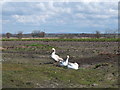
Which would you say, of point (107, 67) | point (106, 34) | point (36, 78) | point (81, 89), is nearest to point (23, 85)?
point (36, 78)

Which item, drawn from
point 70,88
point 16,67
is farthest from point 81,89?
point 16,67

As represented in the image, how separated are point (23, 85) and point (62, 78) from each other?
308 cm

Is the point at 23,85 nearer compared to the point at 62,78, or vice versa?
the point at 23,85

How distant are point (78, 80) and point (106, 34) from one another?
148608mm

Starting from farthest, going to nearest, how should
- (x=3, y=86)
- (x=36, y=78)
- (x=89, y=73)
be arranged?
(x=89, y=73), (x=36, y=78), (x=3, y=86)

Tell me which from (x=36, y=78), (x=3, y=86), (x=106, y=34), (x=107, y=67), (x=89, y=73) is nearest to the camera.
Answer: (x=3, y=86)

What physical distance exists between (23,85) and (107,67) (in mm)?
9831

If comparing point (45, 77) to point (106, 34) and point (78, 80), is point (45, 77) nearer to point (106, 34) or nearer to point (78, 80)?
point (78, 80)

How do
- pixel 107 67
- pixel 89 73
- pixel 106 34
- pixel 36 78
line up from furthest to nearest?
pixel 106 34 → pixel 107 67 → pixel 89 73 → pixel 36 78

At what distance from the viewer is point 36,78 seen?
1900cm

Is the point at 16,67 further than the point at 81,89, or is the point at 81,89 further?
the point at 16,67

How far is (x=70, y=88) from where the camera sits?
17.3 metres

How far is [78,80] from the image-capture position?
1931 centimetres

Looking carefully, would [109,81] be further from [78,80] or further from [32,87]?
[32,87]
